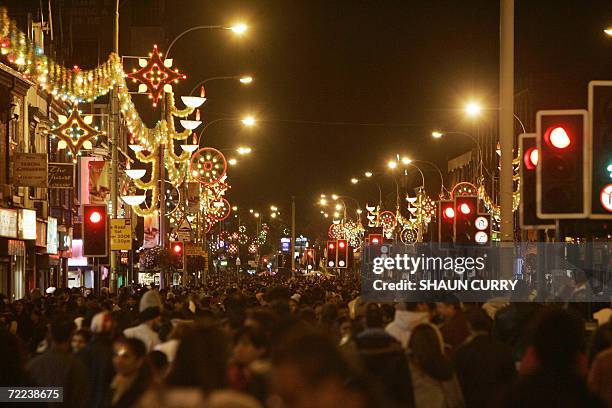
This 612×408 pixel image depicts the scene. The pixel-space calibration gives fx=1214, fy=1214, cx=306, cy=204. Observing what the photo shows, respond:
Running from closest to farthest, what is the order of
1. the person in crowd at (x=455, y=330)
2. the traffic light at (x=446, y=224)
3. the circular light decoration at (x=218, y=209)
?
1. the person in crowd at (x=455, y=330)
2. the traffic light at (x=446, y=224)
3. the circular light decoration at (x=218, y=209)

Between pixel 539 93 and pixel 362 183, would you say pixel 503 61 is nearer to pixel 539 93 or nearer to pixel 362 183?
pixel 539 93

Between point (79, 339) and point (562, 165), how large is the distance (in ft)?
17.4

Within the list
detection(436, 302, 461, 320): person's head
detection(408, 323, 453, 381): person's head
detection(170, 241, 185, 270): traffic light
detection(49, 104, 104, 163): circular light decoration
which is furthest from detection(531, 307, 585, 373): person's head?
detection(170, 241, 185, 270): traffic light

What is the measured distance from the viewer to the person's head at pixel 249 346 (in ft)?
30.6

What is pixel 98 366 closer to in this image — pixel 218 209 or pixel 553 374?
pixel 553 374

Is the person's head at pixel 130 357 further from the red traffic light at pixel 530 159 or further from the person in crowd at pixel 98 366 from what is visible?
the red traffic light at pixel 530 159

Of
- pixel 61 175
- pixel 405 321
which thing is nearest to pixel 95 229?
pixel 61 175

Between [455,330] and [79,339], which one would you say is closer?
[79,339]

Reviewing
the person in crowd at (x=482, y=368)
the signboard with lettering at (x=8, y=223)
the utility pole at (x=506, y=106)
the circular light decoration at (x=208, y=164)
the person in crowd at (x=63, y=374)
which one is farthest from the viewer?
the circular light decoration at (x=208, y=164)

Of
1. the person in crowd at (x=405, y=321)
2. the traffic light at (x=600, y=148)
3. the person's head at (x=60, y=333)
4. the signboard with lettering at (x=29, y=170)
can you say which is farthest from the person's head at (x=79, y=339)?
the signboard with lettering at (x=29, y=170)

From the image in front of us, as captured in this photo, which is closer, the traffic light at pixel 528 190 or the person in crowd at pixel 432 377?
the person in crowd at pixel 432 377

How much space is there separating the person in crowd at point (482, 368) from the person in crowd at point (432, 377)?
332 millimetres

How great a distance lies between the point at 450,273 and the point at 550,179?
38.3 feet

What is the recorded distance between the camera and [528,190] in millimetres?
14688
